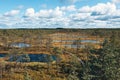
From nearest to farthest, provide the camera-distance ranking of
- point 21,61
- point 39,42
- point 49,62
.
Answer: point 49,62 → point 21,61 → point 39,42

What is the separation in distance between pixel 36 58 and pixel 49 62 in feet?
96.7

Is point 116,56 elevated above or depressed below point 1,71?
above

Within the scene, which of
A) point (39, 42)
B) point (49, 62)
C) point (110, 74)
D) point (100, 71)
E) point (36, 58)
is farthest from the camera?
point (39, 42)

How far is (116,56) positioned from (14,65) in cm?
5078

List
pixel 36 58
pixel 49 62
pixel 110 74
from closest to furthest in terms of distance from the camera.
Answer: pixel 110 74 → pixel 49 62 → pixel 36 58

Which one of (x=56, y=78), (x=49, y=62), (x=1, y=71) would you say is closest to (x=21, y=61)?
(x=49, y=62)

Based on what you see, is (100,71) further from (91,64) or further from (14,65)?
(14,65)

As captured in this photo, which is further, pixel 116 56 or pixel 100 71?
pixel 116 56

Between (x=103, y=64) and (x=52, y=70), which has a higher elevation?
(x=103, y=64)

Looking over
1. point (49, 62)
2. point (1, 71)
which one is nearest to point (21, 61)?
point (49, 62)

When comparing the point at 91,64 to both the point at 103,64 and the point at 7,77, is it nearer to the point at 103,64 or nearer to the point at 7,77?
the point at 103,64

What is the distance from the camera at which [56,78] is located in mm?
87312

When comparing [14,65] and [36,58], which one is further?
[36,58]

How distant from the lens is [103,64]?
240ft
